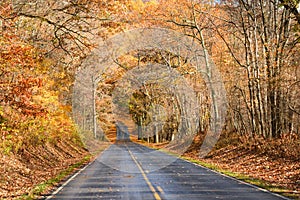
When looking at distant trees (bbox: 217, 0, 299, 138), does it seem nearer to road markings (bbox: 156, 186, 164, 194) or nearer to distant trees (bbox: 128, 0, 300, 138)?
distant trees (bbox: 128, 0, 300, 138)

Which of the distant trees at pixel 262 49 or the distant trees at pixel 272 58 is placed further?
the distant trees at pixel 262 49

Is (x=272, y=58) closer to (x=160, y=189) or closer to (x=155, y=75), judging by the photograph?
(x=160, y=189)

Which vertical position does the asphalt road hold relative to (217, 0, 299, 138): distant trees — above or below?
below

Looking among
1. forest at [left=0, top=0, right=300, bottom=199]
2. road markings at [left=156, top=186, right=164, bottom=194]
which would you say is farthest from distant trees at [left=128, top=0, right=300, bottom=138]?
road markings at [left=156, top=186, right=164, bottom=194]

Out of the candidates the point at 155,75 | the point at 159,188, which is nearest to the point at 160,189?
the point at 159,188

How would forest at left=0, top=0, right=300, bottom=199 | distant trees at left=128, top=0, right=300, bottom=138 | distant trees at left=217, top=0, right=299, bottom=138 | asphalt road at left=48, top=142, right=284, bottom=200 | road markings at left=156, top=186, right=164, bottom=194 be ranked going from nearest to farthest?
1. asphalt road at left=48, top=142, right=284, bottom=200
2. road markings at left=156, top=186, right=164, bottom=194
3. forest at left=0, top=0, right=300, bottom=199
4. distant trees at left=217, top=0, right=299, bottom=138
5. distant trees at left=128, top=0, right=300, bottom=138

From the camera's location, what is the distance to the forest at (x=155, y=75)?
1330 centimetres

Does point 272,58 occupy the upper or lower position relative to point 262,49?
lower

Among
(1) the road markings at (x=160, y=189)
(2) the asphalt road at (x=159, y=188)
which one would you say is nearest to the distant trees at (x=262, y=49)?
(2) the asphalt road at (x=159, y=188)

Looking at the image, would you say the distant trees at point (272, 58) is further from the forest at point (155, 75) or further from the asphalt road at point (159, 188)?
the asphalt road at point (159, 188)

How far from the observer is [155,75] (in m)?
40.5

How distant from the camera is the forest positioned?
43.7 ft

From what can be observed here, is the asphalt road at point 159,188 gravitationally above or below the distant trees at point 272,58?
below

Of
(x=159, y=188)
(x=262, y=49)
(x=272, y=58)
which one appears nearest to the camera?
(x=159, y=188)
